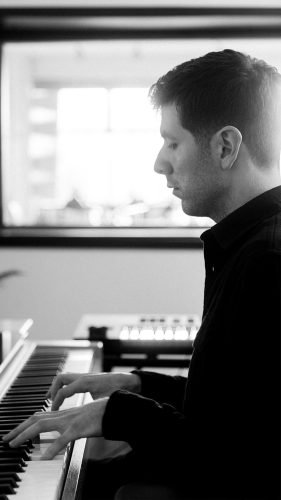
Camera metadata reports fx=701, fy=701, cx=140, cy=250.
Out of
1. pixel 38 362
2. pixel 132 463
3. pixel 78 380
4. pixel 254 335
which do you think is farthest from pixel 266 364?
pixel 38 362

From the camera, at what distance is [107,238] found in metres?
3.78

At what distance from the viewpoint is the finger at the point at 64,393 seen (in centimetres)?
143

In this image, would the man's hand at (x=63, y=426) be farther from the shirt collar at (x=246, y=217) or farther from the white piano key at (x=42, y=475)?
the shirt collar at (x=246, y=217)

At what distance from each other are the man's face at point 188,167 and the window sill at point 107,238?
7.71 ft

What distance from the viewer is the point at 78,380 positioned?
1.48 m

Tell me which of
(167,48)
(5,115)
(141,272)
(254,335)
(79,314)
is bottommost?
(79,314)

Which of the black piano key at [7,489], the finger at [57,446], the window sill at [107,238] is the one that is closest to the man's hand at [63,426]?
the finger at [57,446]

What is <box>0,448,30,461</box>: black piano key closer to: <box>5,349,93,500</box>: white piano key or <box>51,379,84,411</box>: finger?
<box>5,349,93,500</box>: white piano key

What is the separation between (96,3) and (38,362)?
7.79 feet

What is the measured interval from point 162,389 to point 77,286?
2.26 meters

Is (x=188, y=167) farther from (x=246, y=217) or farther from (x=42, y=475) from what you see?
(x=42, y=475)

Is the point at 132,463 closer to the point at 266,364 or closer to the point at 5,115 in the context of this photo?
the point at 266,364

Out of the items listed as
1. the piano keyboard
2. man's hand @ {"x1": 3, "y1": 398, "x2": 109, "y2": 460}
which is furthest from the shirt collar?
the piano keyboard

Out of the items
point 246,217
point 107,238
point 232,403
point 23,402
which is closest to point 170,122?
point 246,217
